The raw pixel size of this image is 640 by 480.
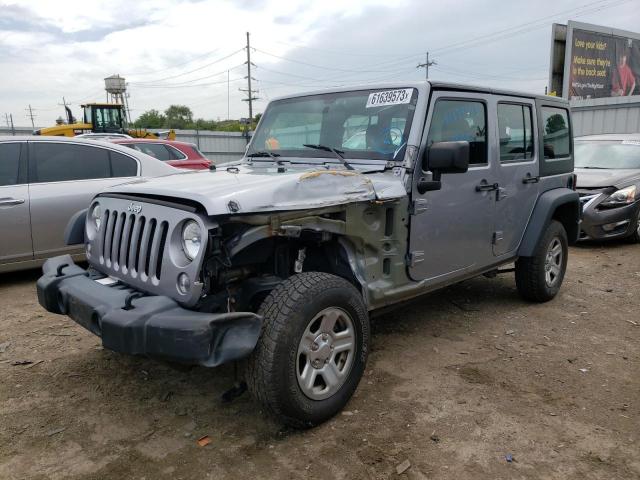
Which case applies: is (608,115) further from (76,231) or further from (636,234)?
(76,231)

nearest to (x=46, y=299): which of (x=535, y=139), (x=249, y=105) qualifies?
(x=535, y=139)

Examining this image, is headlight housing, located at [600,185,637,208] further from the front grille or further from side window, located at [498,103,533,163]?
the front grille

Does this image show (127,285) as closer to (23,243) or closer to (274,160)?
(274,160)

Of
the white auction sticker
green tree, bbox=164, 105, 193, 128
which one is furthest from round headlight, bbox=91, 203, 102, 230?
green tree, bbox=164, 105, 193, 128

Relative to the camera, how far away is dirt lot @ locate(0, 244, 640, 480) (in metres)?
2.59

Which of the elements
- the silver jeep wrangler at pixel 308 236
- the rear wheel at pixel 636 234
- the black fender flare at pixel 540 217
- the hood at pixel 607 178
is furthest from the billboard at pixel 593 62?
the silver jeep wrangler at pixel 308 236

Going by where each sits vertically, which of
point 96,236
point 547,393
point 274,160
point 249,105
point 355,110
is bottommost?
point 547,393

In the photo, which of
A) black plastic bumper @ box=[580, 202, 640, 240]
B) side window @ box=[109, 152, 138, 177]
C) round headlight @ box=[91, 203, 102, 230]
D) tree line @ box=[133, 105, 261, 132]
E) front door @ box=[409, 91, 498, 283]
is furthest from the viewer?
tree line @ box=[133, 105, 261, 132]

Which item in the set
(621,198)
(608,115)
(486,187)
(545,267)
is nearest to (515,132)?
(486,187)

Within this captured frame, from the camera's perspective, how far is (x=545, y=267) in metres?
4.91

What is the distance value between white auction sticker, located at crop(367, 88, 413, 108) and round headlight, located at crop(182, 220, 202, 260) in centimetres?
167

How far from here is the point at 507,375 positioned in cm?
358

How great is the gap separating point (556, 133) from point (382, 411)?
11.3 ft

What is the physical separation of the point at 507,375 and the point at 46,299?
2.98 metres
